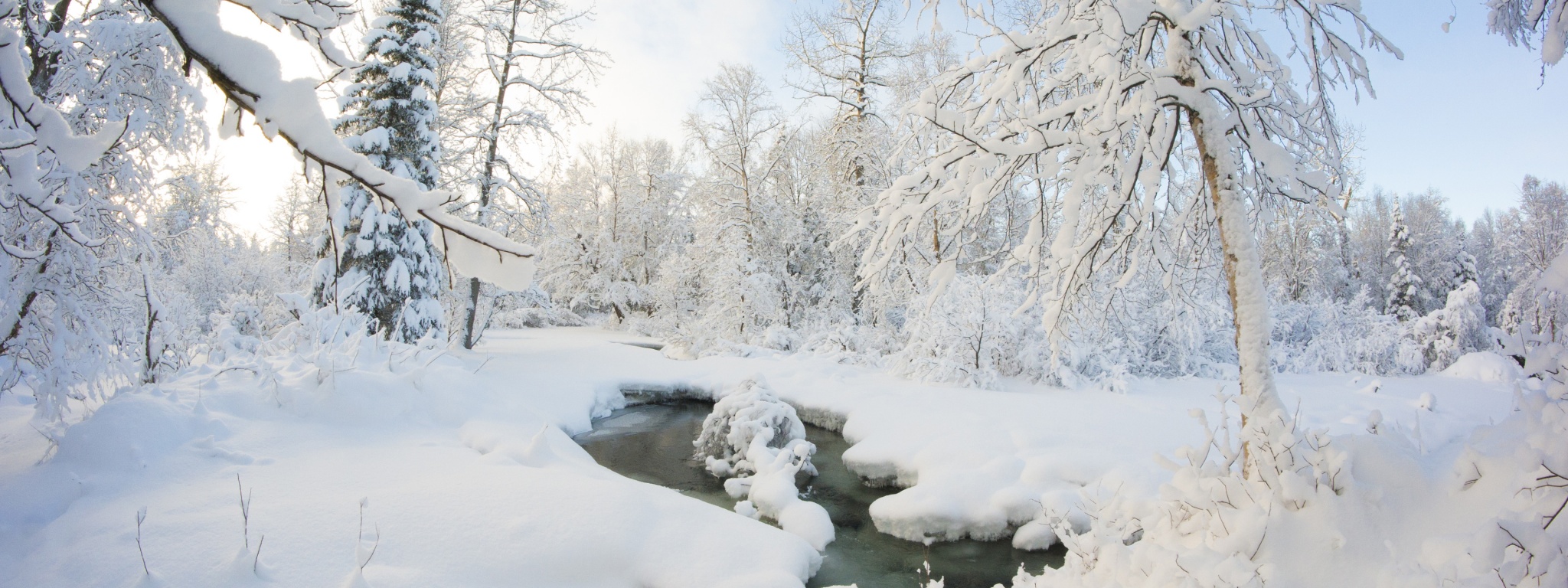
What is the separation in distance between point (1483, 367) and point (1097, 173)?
14.3 meters

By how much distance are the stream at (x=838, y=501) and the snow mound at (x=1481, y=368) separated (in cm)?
1146

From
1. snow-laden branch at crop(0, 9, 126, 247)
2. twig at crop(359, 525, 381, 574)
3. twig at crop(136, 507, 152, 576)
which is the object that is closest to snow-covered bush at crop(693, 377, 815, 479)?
twig at crop(359, 525, 381, 574)

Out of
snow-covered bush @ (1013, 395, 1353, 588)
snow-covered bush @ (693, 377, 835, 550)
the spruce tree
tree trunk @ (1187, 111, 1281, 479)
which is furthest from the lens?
the spruce tree

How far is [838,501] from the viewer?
22.3 ft

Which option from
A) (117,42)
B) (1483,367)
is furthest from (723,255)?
(1483,367)

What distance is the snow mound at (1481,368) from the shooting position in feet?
35.5

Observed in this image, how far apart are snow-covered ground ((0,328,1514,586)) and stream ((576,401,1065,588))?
0.22m

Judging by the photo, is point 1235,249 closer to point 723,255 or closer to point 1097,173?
point 1097,173

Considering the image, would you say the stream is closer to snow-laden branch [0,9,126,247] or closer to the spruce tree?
snow-laden branch [0,9,126,247]

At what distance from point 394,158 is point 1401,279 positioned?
1445 inches

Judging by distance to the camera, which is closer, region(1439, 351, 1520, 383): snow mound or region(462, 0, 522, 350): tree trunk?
region(1439, 351, 1520, 383): snow mound

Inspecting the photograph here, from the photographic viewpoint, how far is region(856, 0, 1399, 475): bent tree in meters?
3.33

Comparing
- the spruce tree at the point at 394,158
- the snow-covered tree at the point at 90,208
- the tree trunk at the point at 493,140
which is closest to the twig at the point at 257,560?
the snow-covered tree at the point at 90,208

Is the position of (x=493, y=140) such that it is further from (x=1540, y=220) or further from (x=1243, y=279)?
(x=1540, y=220)
